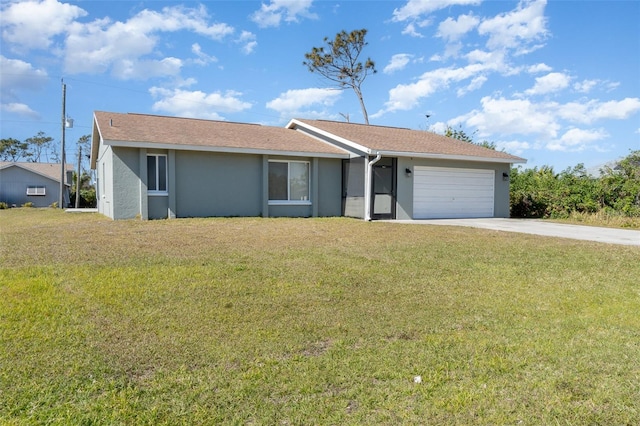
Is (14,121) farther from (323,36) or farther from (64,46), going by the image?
(323,36)

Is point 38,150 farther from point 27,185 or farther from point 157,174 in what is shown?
point 157,174

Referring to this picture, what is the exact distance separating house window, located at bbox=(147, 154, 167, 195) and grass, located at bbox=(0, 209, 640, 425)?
5.88 meters

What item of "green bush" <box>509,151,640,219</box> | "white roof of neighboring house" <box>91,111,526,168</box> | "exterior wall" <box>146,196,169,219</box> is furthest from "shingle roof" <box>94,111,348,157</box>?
"green bush" <box>509,151,640,219</box>

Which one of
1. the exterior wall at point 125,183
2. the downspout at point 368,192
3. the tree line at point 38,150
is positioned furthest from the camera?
the tree line at point 38,150

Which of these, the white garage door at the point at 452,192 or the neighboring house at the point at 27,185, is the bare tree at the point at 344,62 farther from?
the neighboring house at the point at 27,185

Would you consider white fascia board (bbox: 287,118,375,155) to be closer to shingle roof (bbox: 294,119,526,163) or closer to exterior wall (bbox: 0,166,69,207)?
shingle roof (bbox: 294,119,526,163)

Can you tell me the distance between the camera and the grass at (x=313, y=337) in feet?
8.89

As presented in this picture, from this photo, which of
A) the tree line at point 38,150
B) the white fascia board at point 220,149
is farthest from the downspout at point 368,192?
the tree line at point 38,150

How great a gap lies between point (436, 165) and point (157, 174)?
1002 cm

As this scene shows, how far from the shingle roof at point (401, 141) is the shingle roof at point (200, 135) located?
3.36 ft

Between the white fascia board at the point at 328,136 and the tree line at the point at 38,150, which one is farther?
the tree line at the point at 38,150

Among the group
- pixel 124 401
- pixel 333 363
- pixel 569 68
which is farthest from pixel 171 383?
A: pixel 569 68

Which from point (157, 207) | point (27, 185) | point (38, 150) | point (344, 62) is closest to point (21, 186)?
point (27, 185)

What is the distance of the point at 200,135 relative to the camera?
48.2 ft
